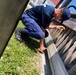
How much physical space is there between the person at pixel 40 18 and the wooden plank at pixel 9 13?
10.1 feet

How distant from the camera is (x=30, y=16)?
425cm

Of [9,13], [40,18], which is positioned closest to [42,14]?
[40,18]

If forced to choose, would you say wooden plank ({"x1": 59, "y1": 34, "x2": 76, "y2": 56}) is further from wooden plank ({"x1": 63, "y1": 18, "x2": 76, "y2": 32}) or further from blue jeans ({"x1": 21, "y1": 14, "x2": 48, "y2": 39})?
blue jeans ({"x1": 21, "y1": 14, "x2": 48, "y2": 39})

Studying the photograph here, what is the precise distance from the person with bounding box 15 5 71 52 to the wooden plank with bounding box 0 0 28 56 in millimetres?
3075

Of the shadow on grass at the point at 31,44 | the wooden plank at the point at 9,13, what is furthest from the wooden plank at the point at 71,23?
the wooden plank at the point at 9,13

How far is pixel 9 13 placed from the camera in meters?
0.77

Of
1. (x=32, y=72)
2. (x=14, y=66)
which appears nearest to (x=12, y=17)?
(x=14, y=66)

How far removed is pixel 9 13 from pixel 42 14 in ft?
10.8

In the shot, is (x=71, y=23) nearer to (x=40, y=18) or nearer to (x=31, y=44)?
(x=40, y=18)

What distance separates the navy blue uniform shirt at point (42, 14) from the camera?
4004 mm

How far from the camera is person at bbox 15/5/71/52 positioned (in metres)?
3.95

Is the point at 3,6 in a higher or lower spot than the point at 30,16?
higher

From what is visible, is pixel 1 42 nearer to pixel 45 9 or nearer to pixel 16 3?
pixel 16 3

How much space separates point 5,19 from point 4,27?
1.8 inches
